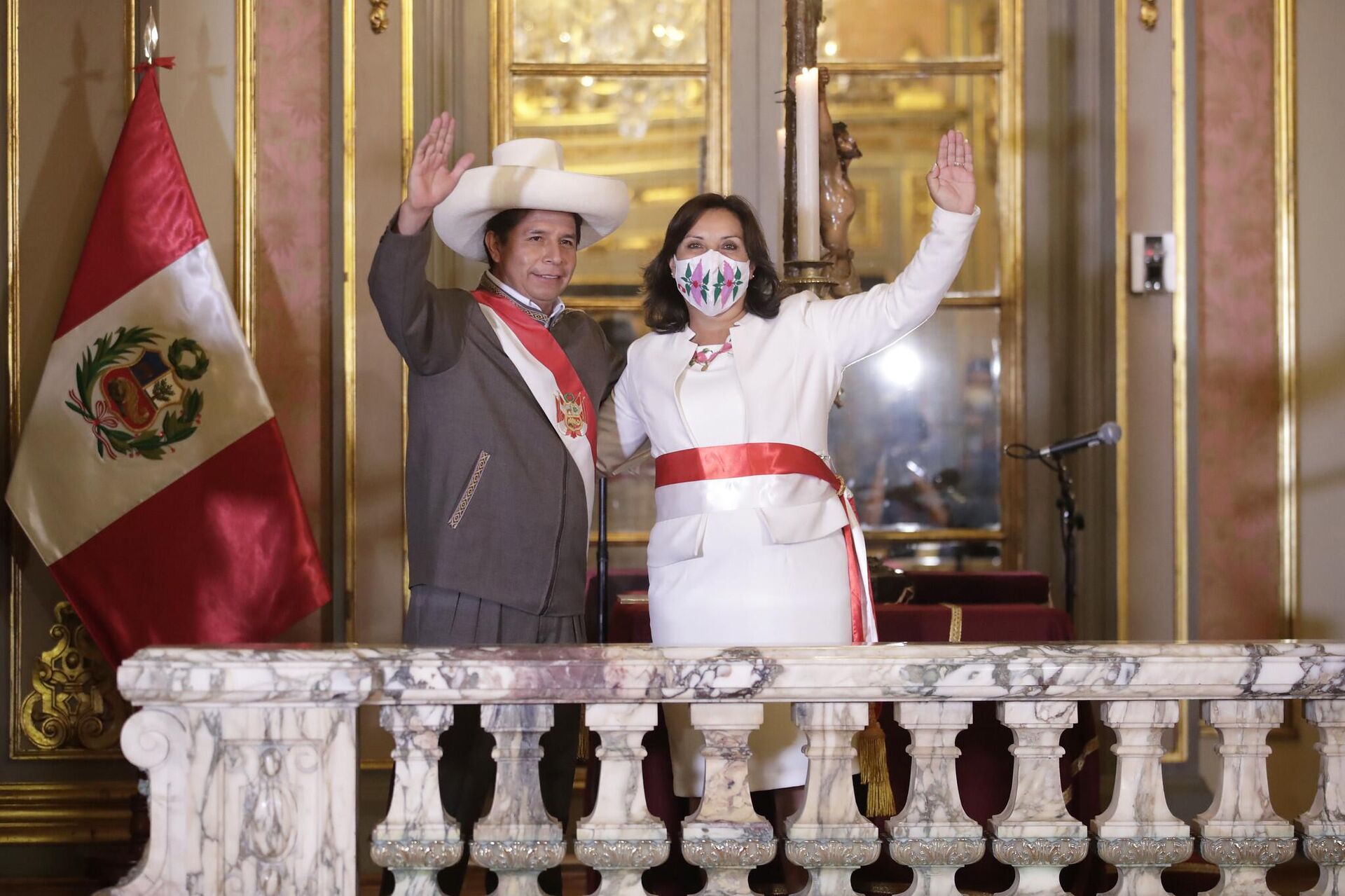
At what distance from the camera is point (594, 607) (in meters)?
3.10

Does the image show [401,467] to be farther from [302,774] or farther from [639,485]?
[302,774]

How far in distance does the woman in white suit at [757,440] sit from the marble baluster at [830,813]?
0.99 ft

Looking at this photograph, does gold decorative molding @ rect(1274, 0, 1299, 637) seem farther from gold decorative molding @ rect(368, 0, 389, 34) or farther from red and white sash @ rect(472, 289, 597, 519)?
gold decorative molding @ rect(368, 0, 389, 34)

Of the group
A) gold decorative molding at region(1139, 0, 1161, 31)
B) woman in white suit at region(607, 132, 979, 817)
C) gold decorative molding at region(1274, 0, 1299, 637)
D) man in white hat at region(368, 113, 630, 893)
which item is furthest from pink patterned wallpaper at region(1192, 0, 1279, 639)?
man in white hat at region(368, 113, 630, 893)

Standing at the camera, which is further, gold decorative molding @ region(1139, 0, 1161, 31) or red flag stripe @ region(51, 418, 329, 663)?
gold decorative molding @ region(1139, 0, 1161, 31)

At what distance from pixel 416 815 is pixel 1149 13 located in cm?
307

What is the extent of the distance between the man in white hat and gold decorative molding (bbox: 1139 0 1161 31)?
77.0 inches

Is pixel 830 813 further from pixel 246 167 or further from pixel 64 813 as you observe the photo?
pixel 246 167

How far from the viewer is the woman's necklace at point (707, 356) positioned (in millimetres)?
2363

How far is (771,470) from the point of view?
2.27m

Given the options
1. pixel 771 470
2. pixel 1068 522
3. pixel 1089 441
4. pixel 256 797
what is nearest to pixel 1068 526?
pixel 1068 522

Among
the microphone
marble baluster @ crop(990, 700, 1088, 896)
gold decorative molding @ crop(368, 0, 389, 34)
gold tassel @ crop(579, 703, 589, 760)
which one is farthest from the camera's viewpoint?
gold decorative molding @ crop(368, 0, 389, 34)

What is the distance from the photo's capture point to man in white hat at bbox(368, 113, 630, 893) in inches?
94.7

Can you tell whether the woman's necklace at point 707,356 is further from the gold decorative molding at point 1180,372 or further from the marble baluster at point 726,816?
the gold decorative molding at point 1180,372
